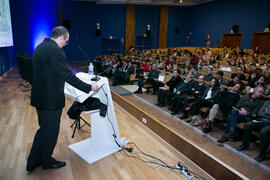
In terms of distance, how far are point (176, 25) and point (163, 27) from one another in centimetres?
119

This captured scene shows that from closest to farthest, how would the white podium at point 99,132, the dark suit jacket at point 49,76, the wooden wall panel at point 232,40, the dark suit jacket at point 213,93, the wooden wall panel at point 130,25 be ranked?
the dark suit jacket at point 49,76 < the white podium at point 99,132 < the dark suit jacket at point 213,93 < the wooden wall panel at point 232,40 < the wooden wall panel at point 130,25

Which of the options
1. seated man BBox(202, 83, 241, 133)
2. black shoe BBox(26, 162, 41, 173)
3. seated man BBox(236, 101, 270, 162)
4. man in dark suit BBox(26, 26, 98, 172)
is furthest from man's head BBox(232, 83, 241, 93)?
black shoe BBox(26, 162, 41, 173)

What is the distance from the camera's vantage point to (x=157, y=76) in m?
5.03

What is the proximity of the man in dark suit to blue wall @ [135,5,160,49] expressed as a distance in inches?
516

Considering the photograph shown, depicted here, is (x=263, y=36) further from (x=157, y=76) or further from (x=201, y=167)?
(x=201, y=167)

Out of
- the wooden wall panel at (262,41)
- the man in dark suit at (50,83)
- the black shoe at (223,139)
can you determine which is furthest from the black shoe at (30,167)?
the wooden wall panel at (262,41)

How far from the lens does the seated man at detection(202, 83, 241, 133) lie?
2.94m

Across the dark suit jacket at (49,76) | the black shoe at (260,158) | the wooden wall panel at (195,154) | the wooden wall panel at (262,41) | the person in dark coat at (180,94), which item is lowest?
the black shoe at (260,158)

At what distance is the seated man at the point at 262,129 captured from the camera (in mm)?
2205

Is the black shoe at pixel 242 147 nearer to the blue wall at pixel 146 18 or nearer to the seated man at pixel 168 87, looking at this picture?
the seated man at pixel 168 87

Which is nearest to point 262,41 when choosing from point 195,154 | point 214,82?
point 214,82

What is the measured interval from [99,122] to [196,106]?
197 cm

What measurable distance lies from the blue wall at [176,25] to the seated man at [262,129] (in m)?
13.2

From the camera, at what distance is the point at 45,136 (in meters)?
1.72
